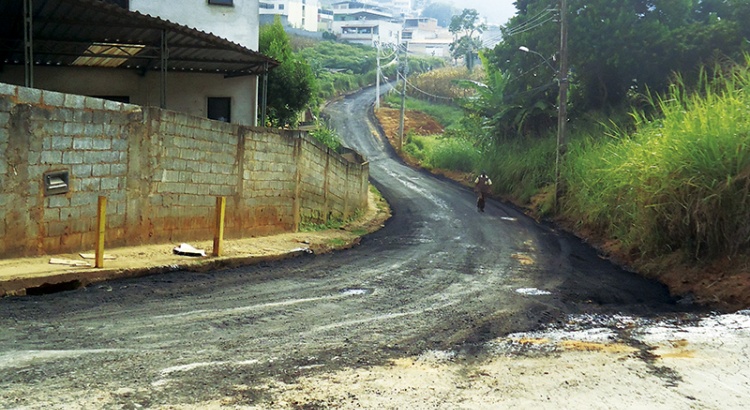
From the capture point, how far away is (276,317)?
8.71 metres

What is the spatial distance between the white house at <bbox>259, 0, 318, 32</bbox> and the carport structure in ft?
359

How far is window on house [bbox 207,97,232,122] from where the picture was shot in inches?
861

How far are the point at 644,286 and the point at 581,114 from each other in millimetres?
18249

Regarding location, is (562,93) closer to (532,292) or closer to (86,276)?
(532,292)

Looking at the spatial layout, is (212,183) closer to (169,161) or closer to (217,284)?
(169,161)

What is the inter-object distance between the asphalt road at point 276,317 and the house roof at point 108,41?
551 centimetres

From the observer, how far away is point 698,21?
2861cm

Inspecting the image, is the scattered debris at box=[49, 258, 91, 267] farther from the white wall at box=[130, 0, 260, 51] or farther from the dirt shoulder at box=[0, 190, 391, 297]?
the white wall at box=[130, 0, 260, 51]

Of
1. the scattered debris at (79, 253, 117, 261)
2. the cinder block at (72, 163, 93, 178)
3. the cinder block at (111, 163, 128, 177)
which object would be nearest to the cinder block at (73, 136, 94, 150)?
the cinder block at (72, 163, 93, 178)

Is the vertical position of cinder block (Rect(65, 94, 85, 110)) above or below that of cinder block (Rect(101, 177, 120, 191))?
above

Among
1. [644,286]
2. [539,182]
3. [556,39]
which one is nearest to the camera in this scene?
[644,286]

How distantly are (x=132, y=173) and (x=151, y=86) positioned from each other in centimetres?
842

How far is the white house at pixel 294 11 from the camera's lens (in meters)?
129

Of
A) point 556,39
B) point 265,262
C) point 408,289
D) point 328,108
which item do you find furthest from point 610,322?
point 328,108
